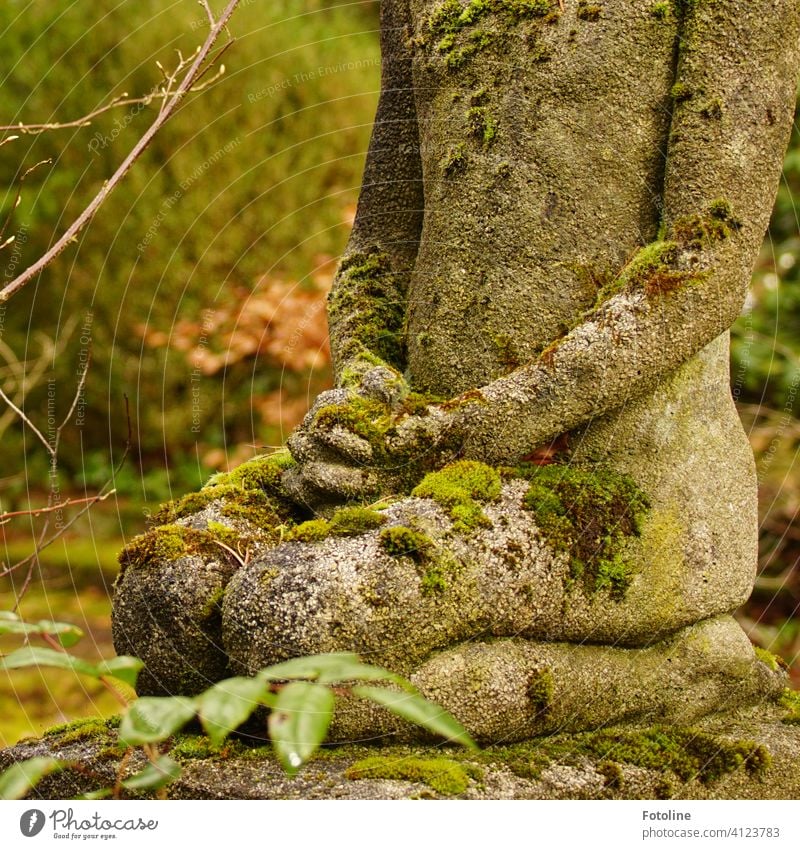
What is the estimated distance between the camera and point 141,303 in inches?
363

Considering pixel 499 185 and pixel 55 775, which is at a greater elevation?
pixel 499 185

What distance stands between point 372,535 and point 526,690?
1.98 feet

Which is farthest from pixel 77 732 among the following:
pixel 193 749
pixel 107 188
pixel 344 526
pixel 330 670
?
pixel 330 670

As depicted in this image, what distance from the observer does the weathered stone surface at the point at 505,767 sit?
2561 millimetres

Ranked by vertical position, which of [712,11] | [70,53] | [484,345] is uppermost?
[70,53]

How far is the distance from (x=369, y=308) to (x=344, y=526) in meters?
1.06

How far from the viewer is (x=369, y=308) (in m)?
3.59

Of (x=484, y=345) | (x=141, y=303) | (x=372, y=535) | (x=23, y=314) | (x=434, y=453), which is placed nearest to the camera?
(x=372, y=535)

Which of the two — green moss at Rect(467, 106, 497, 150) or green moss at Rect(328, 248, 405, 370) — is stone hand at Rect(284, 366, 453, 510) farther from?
green moss at Rect(467, 106, 497, 150)

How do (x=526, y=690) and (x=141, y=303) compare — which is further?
(x=141, y=303)

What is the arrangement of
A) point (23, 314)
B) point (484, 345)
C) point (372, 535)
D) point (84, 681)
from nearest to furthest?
point (372, 535) < point (484, 345) < point (84, 681) < point (23, 314)

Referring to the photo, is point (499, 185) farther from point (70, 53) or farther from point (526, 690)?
point (70, 53)

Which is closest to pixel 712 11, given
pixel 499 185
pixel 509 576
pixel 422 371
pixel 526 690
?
pixel 499 185

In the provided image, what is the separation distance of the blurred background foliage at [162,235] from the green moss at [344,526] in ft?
17.9
